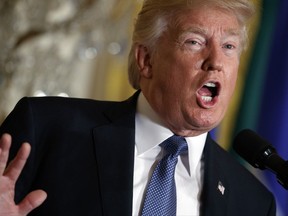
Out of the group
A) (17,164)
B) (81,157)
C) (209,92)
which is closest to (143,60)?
(209,92)

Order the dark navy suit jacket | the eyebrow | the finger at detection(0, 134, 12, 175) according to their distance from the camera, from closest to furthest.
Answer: the finger at detection(0, 134, 12, 175) → the dark navy suit jacket → the eyebrow

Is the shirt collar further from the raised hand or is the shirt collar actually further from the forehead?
the raised hand

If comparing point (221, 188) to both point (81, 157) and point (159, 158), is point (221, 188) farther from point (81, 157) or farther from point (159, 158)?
point (81, 157)

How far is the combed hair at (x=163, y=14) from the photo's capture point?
5.39 ft

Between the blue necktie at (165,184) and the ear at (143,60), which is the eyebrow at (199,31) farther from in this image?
the blue necktie at (165,184)

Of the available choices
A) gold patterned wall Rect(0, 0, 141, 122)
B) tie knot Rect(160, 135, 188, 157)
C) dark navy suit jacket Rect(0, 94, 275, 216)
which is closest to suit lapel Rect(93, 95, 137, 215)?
dark navy suit jacket Rect(0, 94, 275, 216)

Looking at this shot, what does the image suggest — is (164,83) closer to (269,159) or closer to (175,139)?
(175,139)

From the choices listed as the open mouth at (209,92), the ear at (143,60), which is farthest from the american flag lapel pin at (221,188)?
the ear at (143,60)

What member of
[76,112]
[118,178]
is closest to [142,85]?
[76,112]

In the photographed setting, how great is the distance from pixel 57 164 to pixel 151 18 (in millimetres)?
525

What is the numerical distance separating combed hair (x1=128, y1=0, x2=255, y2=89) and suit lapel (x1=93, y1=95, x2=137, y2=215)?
0.68ft

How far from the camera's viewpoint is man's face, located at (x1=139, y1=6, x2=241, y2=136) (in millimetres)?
A: 1574

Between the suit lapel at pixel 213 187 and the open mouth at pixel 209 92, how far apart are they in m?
0.23

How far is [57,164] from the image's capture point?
1521mm
